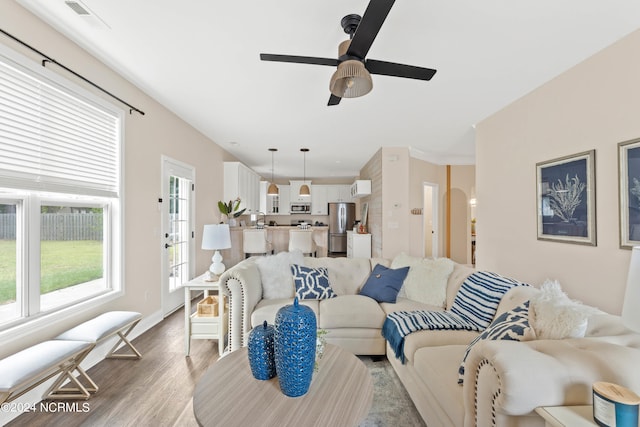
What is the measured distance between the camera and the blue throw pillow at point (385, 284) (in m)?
2.79

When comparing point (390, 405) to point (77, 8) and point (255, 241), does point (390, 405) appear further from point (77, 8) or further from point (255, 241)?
point (255, 241)

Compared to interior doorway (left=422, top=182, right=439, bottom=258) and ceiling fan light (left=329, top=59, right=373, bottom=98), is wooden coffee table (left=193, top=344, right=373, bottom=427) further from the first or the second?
interior doorway (left=422, top=182, right=439, bottom=258)

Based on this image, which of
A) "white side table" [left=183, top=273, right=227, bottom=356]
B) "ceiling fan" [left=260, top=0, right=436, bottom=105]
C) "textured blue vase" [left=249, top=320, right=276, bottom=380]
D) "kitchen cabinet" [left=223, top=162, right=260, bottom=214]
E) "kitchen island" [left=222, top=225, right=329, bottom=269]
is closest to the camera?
"textured blue vase" [left=249, top=320, right=276, bottom=380]

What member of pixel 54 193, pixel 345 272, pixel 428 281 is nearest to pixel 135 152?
pixel 54 193

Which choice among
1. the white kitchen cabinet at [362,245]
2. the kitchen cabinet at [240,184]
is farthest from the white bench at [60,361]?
the white kitchen cabinet at [362,245]

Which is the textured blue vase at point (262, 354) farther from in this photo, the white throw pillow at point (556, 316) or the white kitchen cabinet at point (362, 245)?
the white kitchen cabinet at point (362, 245)

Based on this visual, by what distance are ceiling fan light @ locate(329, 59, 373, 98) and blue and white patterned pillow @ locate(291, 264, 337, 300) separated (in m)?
1.80

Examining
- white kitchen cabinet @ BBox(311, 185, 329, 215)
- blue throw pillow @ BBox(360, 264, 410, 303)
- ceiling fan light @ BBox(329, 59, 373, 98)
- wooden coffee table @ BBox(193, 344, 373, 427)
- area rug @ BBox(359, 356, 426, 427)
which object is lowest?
area rug @ BBox(359, 356, 426, 427)

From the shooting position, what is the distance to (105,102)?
2.60 meters

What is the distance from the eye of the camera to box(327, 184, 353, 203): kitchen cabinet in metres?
9.08

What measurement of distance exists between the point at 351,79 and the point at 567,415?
1.90 m

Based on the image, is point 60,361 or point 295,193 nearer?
point 60,361

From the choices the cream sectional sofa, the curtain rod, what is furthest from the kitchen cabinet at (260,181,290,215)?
the cream sectional sofa

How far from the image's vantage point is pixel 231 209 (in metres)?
5.57
